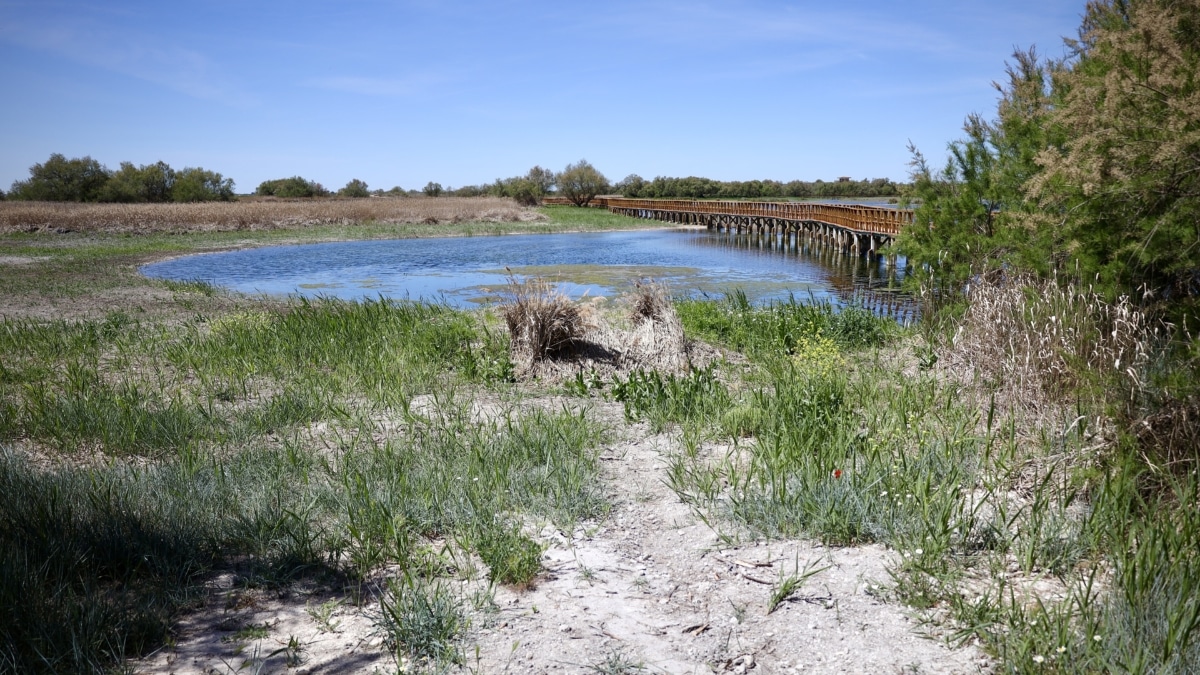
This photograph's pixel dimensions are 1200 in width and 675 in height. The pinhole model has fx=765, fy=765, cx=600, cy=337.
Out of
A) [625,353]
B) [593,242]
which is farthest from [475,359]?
[593,242]

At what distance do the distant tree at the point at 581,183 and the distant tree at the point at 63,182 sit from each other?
151ft

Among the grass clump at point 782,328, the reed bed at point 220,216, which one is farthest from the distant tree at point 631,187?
the grass clump at point 782,328

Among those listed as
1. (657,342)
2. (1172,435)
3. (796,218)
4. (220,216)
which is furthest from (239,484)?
(220,216)

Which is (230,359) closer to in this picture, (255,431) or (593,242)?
(255,431)

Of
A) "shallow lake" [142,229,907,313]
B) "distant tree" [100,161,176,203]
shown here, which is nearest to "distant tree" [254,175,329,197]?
"distant tree" [100,161,176,203]

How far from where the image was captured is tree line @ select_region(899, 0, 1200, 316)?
545 cm

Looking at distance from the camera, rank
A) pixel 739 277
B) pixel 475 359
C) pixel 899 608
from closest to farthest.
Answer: pixel 899 608 → pixel 475 359 → pixel 739 277

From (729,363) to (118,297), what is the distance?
14875mm

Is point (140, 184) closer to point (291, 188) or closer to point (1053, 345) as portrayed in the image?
point (291, 188)

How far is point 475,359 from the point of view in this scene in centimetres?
959

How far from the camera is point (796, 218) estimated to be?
44.7 metres

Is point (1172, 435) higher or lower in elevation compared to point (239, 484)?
higher

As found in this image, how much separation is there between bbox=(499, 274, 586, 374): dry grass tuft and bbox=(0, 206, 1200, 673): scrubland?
35.4 inches

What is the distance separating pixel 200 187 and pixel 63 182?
1169cm
